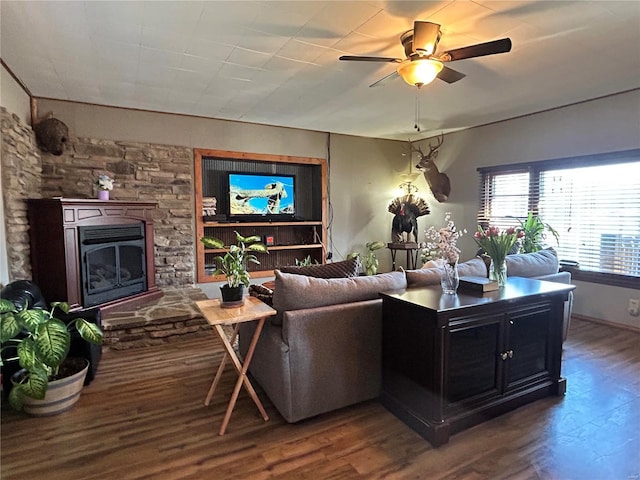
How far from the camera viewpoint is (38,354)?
83.9 inches

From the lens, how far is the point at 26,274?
3.56 m

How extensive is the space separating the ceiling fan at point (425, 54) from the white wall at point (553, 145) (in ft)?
8.82

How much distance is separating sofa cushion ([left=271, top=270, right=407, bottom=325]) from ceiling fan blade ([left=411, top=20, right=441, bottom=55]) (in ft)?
5.26

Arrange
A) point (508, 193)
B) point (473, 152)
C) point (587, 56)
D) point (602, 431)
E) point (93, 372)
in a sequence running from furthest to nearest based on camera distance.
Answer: point (473, 152) < point (508, 193) < point (587, 56) < point (93, 372) < point (602, 431)

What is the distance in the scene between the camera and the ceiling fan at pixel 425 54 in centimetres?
240

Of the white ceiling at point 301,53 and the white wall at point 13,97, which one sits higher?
the white ceiling at point 301,53

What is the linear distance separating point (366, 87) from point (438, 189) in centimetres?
284

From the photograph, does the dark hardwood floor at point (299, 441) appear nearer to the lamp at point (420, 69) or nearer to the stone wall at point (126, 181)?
the stone wall at point (126, 181)

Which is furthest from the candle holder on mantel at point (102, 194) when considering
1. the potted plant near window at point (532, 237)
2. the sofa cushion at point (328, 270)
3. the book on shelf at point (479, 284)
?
the potted plant near window at point (532, 237)

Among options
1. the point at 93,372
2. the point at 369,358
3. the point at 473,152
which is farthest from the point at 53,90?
the point at 473,152

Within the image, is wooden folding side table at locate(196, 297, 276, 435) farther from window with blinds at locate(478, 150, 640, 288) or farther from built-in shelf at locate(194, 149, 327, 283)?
window with blinds at locate(478, 150, 640, 288)

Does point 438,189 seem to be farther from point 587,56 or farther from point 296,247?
point 587,56

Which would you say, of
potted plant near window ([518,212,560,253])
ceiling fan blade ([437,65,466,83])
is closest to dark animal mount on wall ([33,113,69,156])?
ceiling fan blade ([437,65,466,83])

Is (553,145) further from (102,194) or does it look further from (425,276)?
(102,194)
